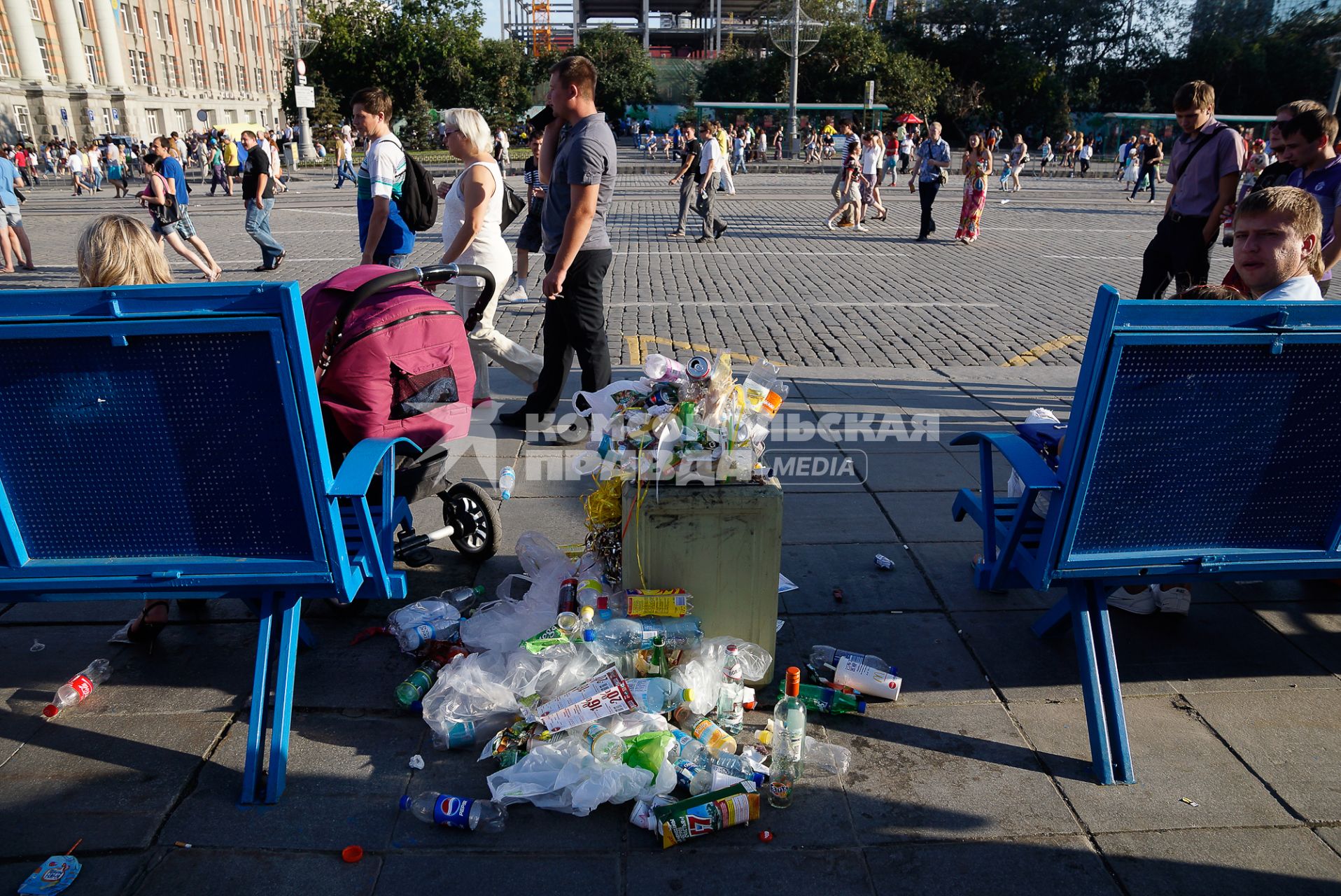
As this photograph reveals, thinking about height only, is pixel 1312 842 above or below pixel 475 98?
below

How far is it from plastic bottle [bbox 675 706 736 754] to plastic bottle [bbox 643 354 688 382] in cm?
117

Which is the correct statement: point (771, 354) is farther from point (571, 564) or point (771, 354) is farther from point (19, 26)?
point (19, 26)

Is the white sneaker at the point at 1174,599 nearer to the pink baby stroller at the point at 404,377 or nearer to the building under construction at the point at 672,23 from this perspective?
the pink baby stroller at the point at 404,377

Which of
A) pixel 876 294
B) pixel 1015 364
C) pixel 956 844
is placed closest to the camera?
pixel 956 844

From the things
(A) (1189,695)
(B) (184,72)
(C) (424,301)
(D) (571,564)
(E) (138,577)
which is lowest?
(A) (1189,695)

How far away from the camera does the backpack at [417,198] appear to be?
613 cm

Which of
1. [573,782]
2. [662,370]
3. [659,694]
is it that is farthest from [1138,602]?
[573,782]

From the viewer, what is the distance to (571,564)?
3650 mm

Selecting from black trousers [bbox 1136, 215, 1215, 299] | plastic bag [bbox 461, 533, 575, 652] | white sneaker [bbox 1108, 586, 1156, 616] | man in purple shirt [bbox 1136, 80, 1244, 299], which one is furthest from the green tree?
white sneaker [bbox 1108, 586, 1156, 616]

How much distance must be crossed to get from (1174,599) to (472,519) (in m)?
3.10

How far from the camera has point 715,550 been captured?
304 cm

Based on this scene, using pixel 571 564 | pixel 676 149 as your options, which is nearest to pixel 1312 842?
pixel 571 564

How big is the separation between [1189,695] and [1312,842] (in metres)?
0.73

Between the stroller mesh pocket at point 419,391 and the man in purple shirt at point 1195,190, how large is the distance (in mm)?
4648
